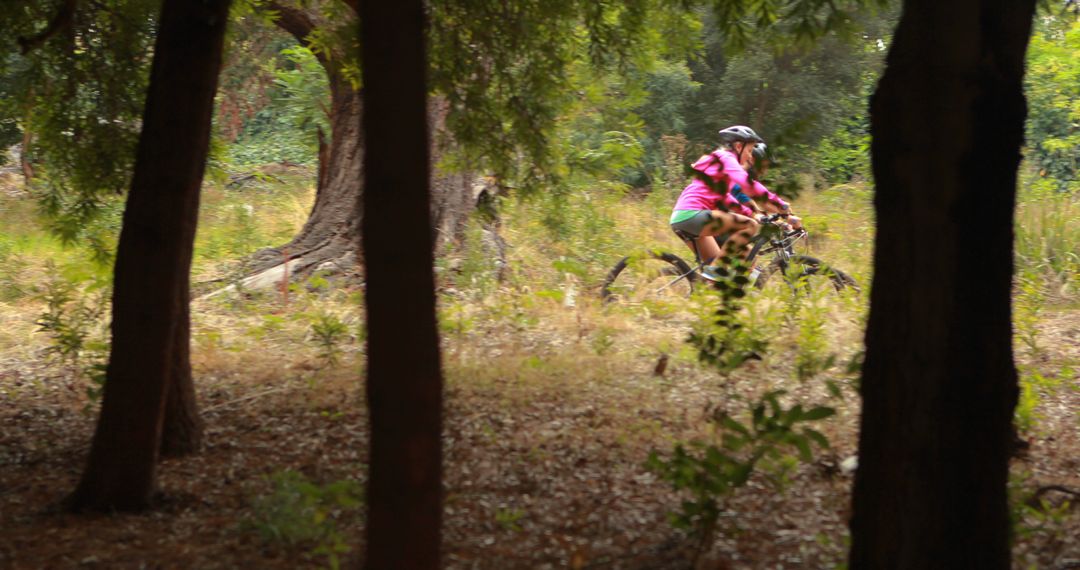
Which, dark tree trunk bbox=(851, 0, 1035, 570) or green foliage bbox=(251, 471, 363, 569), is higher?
dark tree trunk bbox=(851, 0, 1035, 570)

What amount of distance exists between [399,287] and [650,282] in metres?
7.89

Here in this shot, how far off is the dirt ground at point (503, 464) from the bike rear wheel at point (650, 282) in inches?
28.8

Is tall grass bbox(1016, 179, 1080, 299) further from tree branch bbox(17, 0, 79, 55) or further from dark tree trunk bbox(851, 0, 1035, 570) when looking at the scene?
tree branch bbox(17, 0, 79, 55)

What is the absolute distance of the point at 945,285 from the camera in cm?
344

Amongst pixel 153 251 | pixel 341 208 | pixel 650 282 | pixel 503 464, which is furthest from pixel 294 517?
pixel 341 208

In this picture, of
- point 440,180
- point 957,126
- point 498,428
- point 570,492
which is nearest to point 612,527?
point 570,492

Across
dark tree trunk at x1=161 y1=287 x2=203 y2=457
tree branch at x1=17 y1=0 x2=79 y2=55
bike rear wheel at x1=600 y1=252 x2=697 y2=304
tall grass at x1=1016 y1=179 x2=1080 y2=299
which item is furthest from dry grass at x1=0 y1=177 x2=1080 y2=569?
tree branch at x1=17 y1=0 x2=79 y2=55

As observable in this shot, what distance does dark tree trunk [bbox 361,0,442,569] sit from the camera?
9.95 ft

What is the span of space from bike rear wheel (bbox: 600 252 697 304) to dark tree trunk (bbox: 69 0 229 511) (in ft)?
17.1

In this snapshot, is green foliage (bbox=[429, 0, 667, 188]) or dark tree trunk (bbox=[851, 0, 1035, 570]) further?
green foliage (bbox=[429, 0, 667, 188])

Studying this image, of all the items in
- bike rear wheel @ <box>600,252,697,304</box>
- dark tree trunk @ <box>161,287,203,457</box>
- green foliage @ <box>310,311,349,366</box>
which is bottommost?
dark tree trunk @ <box>161,287,203,457</box>

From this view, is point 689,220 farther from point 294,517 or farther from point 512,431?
point 294,517

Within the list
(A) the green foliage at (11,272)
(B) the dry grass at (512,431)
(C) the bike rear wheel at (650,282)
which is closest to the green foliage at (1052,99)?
(B) the dry grass at (512,431)

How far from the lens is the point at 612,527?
4.95 m
